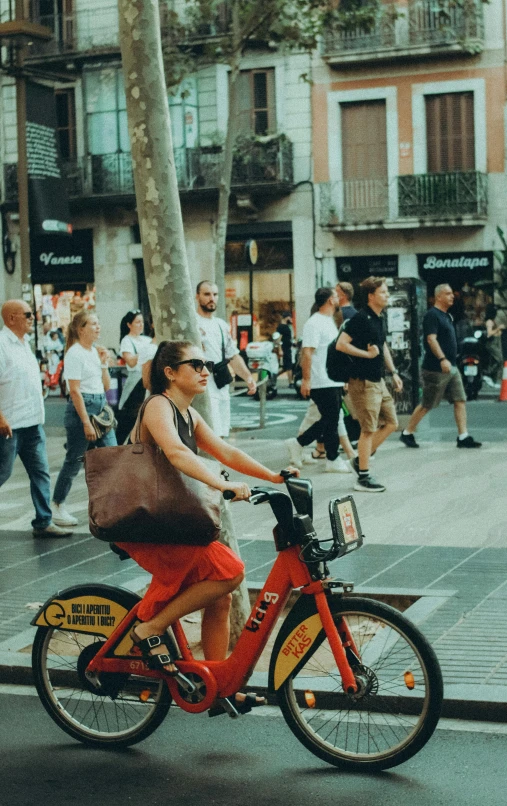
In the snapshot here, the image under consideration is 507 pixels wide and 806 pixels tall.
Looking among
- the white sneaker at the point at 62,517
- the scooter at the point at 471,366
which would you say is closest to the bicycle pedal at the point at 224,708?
the white sneaker at the point at 62,517

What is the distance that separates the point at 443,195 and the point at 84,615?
1062 inches

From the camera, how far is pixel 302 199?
32.7 m

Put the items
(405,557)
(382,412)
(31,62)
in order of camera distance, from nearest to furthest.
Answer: (405,557) → (382,412) → (31,62)

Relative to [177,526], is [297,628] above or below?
below

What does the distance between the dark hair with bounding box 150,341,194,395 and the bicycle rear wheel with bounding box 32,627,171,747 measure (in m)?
1.02

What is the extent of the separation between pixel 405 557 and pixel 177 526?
3710mm

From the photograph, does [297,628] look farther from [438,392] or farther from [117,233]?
[117,233]

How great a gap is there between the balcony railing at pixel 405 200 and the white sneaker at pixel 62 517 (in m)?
21.9

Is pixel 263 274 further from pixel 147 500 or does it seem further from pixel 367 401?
pixel 147 500

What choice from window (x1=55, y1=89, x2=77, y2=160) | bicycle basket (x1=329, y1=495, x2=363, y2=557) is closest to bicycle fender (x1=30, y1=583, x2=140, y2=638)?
bicycle basket (x1=329, y1=495, x2=363, y2=557)

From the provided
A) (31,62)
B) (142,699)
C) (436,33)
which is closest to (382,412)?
(142,699)

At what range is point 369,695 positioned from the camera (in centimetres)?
464

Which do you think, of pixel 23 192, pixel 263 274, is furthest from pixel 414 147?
pixel 23 192

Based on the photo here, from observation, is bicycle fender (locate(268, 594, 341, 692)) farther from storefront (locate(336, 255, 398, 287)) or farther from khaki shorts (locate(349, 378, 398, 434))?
storefront (locate(336, 255, 398, 287))
